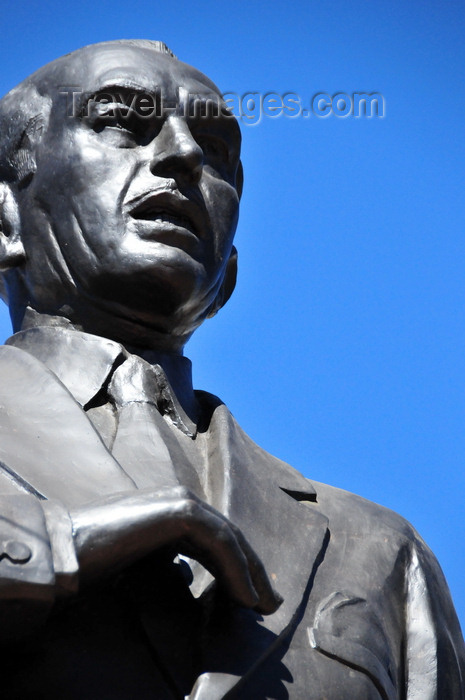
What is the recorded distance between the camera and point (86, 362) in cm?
595

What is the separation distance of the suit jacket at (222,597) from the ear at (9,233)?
0.73m

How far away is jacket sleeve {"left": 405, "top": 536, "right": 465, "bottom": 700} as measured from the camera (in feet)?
18.3

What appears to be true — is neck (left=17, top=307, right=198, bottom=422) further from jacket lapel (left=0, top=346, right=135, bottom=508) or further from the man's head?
jacket lapel (left=0, top=346, right=135, bottom=508)

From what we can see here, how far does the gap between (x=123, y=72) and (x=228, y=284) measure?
115 cm

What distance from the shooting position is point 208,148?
6656 millimetres

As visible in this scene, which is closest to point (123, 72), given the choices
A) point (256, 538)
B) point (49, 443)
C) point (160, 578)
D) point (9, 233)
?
point (9, 233)

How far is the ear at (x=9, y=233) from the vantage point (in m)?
6.40

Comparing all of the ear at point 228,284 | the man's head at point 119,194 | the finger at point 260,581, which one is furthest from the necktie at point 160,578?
the ear at point 228,284

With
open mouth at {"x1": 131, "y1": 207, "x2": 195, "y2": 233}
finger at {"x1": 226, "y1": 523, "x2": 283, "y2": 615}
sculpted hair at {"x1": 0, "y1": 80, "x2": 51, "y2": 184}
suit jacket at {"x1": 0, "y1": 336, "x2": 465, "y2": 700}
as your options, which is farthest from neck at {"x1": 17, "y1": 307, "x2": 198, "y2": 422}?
finger at {"x1": 226, "y1": 523, "x2": 283, "y2": 615}

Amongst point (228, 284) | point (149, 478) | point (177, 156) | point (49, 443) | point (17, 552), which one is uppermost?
point (177, 156)

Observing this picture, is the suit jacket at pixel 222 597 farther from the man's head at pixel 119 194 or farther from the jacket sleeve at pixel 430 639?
the man's head at pixel 119 194

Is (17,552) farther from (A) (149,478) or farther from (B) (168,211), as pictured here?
(B) (168,211)

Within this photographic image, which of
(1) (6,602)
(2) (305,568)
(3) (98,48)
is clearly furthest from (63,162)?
(1) (6,602)

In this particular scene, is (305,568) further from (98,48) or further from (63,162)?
(98,48)
